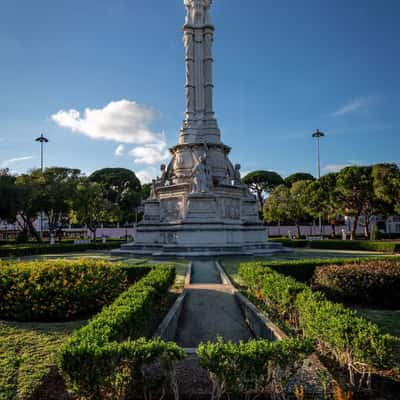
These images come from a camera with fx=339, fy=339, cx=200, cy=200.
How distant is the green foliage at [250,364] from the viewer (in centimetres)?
479

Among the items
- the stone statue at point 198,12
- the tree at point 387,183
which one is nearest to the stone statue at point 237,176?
the stone statue at point 198,12

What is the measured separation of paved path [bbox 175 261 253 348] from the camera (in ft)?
28.4

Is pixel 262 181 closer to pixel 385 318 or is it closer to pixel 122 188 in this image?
pixel 122 188

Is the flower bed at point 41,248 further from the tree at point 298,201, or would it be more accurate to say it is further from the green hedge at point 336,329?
the tree at point 298,201

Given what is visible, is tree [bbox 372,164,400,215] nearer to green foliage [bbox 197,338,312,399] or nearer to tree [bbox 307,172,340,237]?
tree [bbox 307,172,340,237]

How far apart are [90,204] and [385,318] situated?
43366 millimetres

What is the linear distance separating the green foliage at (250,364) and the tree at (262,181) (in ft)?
253

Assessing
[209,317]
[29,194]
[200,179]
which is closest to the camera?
[209,317]

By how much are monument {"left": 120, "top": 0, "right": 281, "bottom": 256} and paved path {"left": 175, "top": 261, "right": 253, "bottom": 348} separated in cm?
1113

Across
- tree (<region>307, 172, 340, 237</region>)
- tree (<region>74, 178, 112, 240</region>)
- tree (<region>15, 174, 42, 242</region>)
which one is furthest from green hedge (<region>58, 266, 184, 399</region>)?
tree (<region>307, 172, 340, 237</region>)

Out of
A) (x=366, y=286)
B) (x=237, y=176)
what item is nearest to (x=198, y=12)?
(x=237, y=176)

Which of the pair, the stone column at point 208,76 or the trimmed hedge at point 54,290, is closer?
the trimmed hedge at point 54,290

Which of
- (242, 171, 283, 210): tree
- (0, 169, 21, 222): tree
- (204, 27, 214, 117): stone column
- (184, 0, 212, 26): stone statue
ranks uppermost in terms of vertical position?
(184, 0, 212, 26): stone statue

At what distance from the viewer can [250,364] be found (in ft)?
15.9
